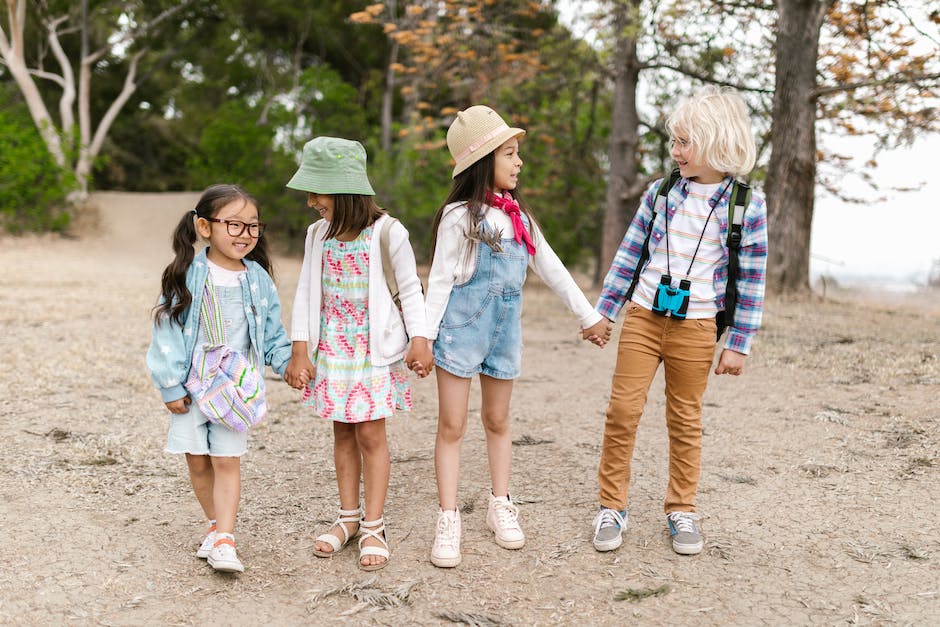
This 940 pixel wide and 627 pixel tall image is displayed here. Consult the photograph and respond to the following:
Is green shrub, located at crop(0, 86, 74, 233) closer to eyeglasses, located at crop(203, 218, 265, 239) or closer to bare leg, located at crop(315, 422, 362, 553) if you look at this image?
eyeglasses, located at crop(203, 218, 265, 239)

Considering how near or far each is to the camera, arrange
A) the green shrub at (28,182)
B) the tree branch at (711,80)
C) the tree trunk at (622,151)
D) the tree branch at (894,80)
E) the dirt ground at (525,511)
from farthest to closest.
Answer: the green shrub at (28,182) → the tree trunk at (622,151) → the tree branch at (711,80) → the tree branch at (894,80) → the dirt ground at (525,511)

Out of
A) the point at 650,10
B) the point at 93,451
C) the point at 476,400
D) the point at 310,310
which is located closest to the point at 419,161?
the point at 650,10

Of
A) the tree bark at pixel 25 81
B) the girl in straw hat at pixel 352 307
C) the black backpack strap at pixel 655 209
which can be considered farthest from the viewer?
the tree bark at pixel 25 81

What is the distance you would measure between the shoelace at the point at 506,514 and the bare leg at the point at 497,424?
0.04 metres

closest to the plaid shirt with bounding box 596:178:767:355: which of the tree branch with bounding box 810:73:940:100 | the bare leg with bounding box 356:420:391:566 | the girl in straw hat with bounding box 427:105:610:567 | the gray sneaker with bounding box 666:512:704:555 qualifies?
the girl in straw hat with bounding box 427:105:610:567

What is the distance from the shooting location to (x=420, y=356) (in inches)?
104

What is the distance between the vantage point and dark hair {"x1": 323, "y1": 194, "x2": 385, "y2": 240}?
2.65 m

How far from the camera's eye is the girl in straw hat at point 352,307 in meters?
2.65

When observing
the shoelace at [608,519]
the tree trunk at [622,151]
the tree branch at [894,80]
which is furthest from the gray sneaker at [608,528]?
the tree trunk at [622,151]

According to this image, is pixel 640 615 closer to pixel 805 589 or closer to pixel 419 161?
pixel 805 589

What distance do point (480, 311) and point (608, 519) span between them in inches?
34.6

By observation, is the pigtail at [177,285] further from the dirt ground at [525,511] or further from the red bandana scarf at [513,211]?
the red bandana scarf at [513,211]

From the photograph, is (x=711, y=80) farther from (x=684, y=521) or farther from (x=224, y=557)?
(x=224, y=557)

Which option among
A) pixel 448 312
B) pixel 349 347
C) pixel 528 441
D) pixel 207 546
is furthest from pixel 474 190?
pixel 528 441
